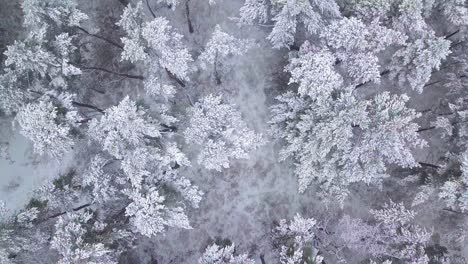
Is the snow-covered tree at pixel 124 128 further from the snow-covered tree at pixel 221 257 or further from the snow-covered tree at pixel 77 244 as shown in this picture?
the snow-covered tree at pixel 221 257

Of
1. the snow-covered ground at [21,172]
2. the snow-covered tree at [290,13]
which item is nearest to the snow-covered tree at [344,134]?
the snow-covered tree at [290,13]

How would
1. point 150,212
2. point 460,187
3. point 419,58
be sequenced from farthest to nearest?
point 460,187 < point 419,58 < point 150,212

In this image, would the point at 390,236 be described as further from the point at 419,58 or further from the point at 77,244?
the point at 77,244

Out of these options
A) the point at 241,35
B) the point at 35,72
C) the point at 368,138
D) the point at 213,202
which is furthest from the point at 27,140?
the point at 368,138

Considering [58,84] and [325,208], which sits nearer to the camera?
[58,84]

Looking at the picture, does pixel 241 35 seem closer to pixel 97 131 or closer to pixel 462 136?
pixel 97 131

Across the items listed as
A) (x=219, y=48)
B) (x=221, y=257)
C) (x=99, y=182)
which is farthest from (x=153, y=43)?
(x=221, y=257)
